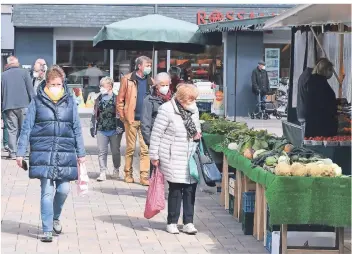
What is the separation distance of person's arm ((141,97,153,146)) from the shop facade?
1580 centimetres

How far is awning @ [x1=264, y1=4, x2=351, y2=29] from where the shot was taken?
368 inches

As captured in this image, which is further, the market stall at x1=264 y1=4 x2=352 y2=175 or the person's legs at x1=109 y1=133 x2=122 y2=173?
the person's legs at x1=109 y1=133 x2=122 y2=173

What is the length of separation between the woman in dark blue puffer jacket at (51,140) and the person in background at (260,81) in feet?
56.9

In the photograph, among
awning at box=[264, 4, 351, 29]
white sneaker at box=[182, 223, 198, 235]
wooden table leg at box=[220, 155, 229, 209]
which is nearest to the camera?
white sneaker at box=[182, 223, 198, 235]

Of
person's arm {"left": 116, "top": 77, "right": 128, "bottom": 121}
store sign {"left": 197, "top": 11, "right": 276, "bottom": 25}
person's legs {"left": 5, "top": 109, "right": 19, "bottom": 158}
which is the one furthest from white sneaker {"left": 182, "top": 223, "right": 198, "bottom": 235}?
store sign {"left": 197, "top": 11, "right": 276, "bottom": 25}

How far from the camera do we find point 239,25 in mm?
14828

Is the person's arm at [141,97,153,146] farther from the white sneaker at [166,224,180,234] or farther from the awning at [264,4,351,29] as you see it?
the awning at [264,4,351,29]

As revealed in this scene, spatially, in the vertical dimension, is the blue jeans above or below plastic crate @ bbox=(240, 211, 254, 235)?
above

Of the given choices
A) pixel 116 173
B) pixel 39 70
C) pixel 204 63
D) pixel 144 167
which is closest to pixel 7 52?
pixel 204 63

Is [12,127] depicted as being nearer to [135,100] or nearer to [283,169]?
[135,100]

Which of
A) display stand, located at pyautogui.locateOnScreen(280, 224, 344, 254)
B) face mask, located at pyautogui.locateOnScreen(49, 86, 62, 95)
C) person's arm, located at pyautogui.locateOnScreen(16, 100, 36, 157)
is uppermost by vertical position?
face mask, located at pyautogui.locateOnScreen(49, 86, 62, 95)

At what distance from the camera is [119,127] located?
1280cm

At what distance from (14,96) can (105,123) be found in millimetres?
2771

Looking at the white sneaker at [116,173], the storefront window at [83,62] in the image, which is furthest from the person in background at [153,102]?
the storefront window at [83,62]
